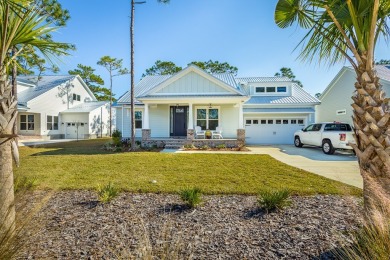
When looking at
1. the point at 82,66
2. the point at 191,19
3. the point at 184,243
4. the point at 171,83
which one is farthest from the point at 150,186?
the point at 82,66

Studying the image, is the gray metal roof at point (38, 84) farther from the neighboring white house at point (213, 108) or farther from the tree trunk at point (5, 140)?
the tree trunk at point (5, 140)

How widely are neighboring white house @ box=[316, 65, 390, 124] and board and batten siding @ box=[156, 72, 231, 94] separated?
1058cm

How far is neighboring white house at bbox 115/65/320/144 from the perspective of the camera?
50.1ft

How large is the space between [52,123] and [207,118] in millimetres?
20434

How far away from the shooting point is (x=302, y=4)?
355 centimetres

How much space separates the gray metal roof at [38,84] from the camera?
2424cm

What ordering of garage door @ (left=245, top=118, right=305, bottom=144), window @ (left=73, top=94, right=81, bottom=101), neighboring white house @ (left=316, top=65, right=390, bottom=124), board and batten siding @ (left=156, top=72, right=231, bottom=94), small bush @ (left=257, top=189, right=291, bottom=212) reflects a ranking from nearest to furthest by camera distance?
small bush @ (left=257, top=189, right=291, bottom=212)
board and batten siding @ (left=156, top=72, right=231, bottom=94)
neighboring white house @ (left=316, top=65, right=390, bottom=124)
garage door @ (left=245, top=118, right=305, bottom=144)
window @ (left=73, top=94, right=81, bottom=101)

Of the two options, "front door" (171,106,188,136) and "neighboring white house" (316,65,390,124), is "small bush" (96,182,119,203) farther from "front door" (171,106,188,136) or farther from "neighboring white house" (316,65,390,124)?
"neighboring white house" (316,65,390,124)

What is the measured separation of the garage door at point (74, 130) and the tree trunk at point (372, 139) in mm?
30215

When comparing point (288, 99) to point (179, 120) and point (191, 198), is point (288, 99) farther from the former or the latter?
point (191, 198)

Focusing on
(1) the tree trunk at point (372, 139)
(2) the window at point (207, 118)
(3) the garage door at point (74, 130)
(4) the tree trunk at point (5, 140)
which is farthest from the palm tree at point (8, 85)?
(3) the garage door at point (74, 130)

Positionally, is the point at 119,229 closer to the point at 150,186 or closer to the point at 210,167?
the point at 150,186

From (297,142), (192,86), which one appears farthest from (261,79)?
(192,86)

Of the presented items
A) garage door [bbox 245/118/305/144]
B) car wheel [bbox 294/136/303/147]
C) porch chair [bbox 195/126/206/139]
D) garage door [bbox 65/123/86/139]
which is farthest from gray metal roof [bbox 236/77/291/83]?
garage door [bbox 65/123/86/139]
